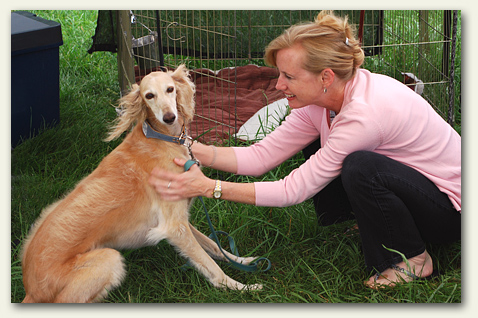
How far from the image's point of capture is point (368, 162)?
2.48 m

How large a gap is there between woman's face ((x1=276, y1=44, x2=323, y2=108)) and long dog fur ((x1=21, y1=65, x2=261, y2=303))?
543 millimetres

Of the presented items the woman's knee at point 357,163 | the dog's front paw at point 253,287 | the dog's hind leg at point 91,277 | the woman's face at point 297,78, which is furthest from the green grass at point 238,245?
the woman's face at point 297,78

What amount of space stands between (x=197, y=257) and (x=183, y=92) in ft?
2.90

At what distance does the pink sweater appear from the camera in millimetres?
2508

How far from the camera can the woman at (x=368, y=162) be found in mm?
2502

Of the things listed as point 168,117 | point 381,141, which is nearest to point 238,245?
point 168,117

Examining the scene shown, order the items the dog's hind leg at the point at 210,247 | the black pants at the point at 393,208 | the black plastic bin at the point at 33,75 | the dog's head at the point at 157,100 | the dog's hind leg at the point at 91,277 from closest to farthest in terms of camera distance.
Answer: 1. the dog's hind leg at the point at 91,277
2. the black pants at the point at 393,208
3. the dog's head at the point at 157,100
4. the dog's hind leg at the point at 210,247
5. the black plastic bin at the point at 33,75

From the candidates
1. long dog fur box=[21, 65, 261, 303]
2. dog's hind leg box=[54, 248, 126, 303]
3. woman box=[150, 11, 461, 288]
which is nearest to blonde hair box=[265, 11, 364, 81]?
woman box=[150, 11, 461, 288]

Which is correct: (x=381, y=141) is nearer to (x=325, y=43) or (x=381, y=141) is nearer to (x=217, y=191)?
(x=325, y=43)

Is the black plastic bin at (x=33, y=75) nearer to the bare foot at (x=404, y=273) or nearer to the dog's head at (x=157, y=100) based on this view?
the dog's head at (x=157, y=100)

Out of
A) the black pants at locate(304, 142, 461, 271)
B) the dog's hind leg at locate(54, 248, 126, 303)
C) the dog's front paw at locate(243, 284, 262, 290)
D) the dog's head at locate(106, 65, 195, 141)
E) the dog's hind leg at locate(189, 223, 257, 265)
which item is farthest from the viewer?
the dog's hind leg at locate(189, 223, 257, 265)

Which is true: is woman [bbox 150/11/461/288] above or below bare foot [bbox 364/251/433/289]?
above

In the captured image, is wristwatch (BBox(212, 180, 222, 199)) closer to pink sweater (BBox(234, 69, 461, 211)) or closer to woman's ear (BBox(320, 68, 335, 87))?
pink sweater (BBox(234, 69, 461, 211))
